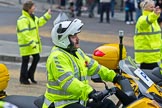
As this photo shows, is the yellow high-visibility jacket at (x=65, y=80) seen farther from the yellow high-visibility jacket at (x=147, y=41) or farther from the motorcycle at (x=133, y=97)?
the yellow high-visibility jacket at (x=147, y=41)

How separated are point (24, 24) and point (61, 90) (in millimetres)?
5602

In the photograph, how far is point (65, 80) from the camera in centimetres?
552

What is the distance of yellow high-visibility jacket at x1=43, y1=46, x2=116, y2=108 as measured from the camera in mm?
5492

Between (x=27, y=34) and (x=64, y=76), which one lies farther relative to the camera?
(x=27, y=34)

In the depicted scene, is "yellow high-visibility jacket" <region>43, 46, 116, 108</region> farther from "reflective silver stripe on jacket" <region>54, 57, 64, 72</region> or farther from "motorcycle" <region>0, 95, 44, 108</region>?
"motorcycle" <region>0, 95, 44, 108</region>

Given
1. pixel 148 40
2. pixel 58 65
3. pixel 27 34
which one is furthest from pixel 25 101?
pixel 27 34

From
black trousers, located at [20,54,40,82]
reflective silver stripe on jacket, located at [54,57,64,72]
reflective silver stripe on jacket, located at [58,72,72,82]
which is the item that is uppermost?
reflective silver stripe on jacket, located at [54,57,64,72]

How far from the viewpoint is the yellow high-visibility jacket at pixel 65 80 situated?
549 centimetres

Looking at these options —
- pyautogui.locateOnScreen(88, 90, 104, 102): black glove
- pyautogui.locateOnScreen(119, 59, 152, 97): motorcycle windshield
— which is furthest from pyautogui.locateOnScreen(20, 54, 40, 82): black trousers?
pyautogui.locateOnScreen(88, 90, 104, 102): black glove

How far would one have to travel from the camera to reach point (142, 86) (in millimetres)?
5910

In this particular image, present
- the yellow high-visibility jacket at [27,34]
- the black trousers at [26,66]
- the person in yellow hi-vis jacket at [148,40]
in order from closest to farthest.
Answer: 1. the person in yellow hi-vis jacket at [148,40]
2. the yellow high-visibility jacket at [27,34]
3. the black trousers at [26,66]

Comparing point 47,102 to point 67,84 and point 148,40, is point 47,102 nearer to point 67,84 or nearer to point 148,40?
point 67,84

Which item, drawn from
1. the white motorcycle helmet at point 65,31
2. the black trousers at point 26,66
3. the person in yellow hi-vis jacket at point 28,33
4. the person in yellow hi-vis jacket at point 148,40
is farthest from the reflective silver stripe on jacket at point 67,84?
the black trousers at point 26,66

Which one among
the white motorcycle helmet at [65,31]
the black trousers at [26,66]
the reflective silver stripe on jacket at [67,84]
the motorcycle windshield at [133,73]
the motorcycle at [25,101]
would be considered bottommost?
the black trousers at [26,66]
